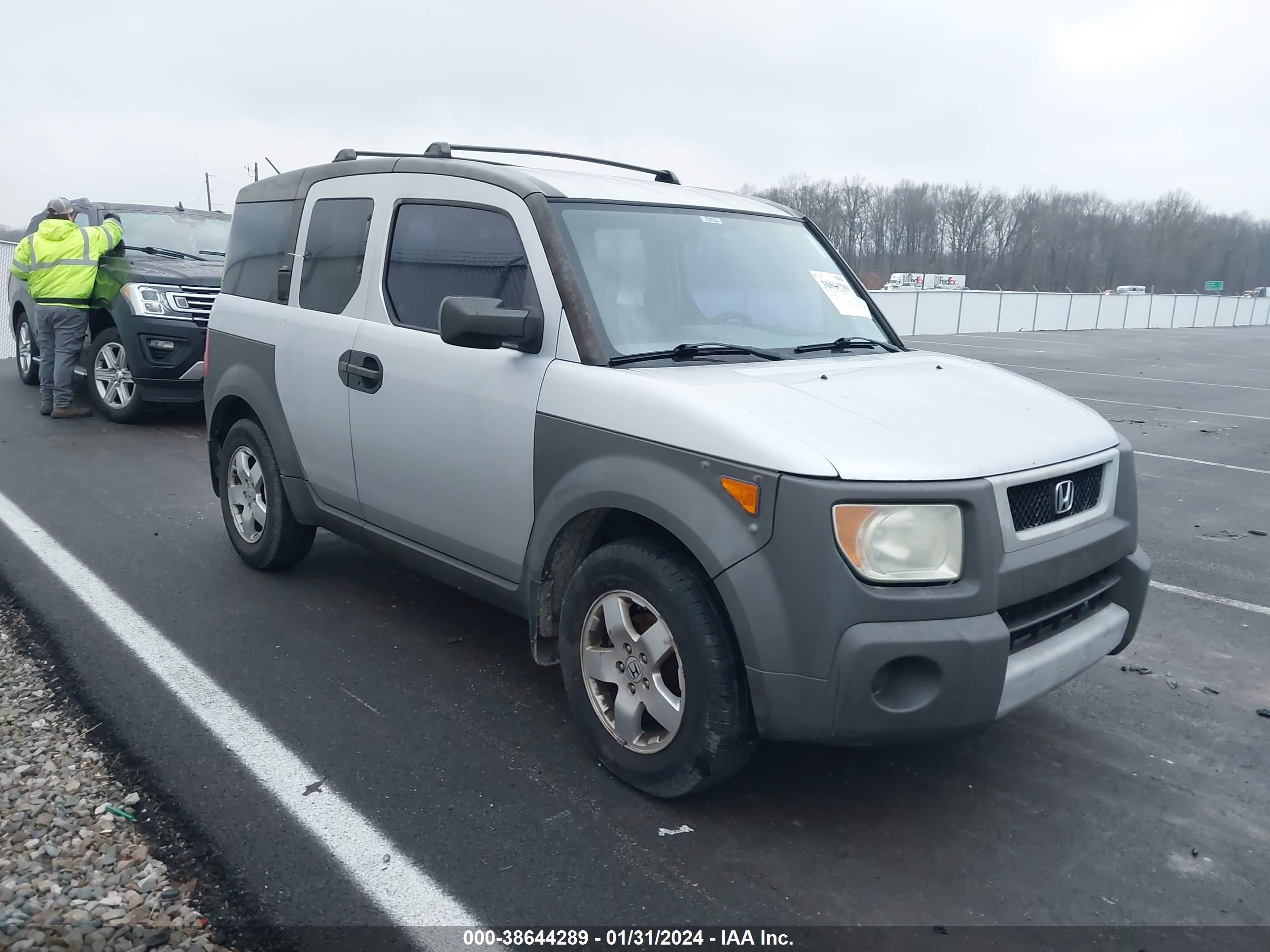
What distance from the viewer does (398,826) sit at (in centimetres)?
306

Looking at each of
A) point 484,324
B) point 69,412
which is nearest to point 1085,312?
point 69,412

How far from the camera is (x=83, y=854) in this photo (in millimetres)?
2861

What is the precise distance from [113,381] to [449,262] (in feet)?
24.1

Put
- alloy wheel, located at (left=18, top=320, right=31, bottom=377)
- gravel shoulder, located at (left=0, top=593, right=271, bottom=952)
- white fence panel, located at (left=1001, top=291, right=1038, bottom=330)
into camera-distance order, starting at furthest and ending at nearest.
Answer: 1. white fence panel, located at (left=1001, top=291, right=1038, bottom=330)
2. alloy wheel, located at (left=18, top=320, right=31, bottom=377)
3. gravel shoulder, located at (left=0, top=593, right=271, bottom=952)

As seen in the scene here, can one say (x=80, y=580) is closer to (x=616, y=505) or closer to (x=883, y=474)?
(x=616, y=505)

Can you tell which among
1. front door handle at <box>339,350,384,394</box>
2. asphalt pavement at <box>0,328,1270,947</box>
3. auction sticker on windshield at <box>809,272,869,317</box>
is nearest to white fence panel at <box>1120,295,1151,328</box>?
asphalt pavement at <box>0,328,1270,947</box>

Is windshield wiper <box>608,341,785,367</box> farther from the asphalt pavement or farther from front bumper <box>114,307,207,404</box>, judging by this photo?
front bumper <box>114,307,207,404</box>

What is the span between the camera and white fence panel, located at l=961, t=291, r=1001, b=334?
Answer: 3400 cm

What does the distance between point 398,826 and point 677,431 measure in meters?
1.48

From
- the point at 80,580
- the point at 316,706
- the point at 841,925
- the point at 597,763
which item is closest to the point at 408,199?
the point at 316,706

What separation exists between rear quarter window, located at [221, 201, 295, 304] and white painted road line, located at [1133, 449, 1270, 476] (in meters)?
7.59

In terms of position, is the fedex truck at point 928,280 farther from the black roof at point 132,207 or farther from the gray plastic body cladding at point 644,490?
the gray plastic body cladding at point 644,490

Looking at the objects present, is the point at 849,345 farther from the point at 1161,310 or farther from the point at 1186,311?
the point at 1186,311

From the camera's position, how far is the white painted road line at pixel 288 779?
2.71 meters
